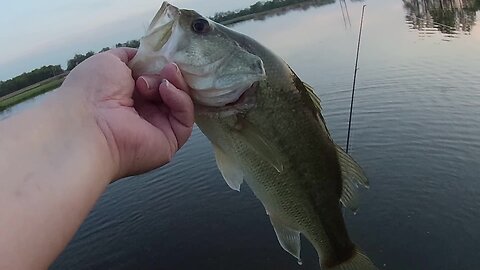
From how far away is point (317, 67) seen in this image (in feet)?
104

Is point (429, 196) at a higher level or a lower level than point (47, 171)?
lower

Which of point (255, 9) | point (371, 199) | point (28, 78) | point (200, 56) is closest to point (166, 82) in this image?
point (200, 56)

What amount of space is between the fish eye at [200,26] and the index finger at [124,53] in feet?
1.46

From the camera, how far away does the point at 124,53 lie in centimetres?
288

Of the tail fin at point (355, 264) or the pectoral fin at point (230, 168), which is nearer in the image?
the pectoral fin at point (230, 168)

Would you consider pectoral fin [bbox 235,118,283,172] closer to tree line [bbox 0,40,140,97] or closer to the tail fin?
the tail fin

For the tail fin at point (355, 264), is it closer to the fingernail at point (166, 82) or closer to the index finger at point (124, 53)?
the fingernail at point (166, 82)

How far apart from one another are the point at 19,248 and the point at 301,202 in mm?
1927

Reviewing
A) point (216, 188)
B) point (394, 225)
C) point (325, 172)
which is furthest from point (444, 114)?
point (325, 172)

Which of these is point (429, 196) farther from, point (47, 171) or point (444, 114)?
point (47, 171)

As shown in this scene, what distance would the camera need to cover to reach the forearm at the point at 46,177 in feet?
5.88

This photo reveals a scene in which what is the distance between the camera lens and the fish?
8.84 ft

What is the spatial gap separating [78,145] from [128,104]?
1.73ft

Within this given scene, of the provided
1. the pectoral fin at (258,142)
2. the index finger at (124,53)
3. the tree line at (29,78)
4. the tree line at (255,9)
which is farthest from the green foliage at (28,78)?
the pectoral fin at (258,142)
